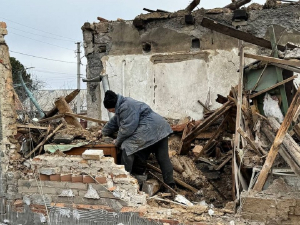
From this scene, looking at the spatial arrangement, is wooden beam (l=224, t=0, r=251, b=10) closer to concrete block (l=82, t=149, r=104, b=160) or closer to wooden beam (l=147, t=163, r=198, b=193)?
wooden beam (l=147, t=163, r=198, b=193)

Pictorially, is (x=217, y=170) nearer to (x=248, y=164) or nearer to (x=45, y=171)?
(x=248, y=164)

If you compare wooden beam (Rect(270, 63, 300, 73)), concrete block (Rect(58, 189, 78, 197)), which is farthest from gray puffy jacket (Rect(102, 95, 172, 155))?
wooden beam (Rect(270, 63, 300, 73))

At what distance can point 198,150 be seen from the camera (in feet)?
20.5

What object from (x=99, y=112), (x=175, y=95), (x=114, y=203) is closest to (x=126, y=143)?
(x=114, y=203)

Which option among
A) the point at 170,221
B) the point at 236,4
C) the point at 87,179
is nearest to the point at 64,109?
the point at 87,179

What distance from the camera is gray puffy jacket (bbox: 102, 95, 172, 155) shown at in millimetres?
4301

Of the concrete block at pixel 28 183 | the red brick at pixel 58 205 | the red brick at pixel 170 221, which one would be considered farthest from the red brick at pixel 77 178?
the red brick at pixel 170 221

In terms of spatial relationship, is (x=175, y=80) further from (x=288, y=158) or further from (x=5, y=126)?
(x=288, y=158)

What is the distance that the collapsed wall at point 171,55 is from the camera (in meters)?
8.03

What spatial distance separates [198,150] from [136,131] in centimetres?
226

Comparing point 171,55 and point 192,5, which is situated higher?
point 192,5

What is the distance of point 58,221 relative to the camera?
4.07 meters

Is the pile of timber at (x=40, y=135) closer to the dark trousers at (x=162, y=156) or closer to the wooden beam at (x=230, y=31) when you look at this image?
the dark trousers at (x=162, y=156)

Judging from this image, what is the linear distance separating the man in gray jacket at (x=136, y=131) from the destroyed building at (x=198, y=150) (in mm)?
324
